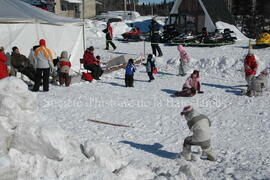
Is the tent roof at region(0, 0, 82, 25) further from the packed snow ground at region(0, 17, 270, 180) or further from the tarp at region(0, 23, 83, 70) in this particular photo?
the packed snow ground at region(0, 17, 270, 180)

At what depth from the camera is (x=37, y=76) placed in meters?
9.77

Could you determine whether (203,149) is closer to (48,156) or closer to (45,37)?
(48,156)

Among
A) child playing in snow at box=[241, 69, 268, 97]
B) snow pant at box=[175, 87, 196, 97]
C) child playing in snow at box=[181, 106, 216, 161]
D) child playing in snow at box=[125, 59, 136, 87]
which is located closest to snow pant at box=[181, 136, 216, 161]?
child playing in snow at box=[181, 106, 216, 161]

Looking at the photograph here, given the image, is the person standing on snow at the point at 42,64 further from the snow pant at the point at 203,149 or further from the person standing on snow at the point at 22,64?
A: the snow pant at the point at 203,149

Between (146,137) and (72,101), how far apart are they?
10.9 feet

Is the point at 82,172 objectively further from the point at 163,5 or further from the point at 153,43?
the point at 163,5

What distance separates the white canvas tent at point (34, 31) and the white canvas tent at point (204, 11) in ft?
52.0

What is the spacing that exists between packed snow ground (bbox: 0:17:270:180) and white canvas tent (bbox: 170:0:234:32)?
591 inches

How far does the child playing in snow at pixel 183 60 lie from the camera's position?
12.2m

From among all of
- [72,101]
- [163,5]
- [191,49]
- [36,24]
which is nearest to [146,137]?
[72,101]

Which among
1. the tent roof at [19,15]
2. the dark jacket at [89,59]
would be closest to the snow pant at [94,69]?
the dark jacket at [89,59]

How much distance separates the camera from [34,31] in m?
11.7

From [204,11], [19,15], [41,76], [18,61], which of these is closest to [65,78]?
[41,76]

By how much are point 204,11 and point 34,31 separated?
18612 mm
